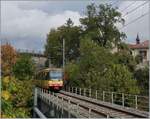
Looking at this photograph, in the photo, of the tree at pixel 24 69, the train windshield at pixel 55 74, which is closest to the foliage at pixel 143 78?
the train windshield at pixel 55 74

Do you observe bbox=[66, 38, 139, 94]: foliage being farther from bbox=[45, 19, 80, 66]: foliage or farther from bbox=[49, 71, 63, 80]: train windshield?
bbox=[45, 19, 80, 66]: foliage

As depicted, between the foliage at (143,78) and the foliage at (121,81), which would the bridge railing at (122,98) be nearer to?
the foliage at (121,81)

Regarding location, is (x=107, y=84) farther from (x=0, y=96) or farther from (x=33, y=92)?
(x=0, y=96)

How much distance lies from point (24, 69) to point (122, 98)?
24047mm

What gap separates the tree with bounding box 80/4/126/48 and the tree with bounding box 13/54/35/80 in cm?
1748

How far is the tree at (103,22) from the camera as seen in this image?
71062 millimetres

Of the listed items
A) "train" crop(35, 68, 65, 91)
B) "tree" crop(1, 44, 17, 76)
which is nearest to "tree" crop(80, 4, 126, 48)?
"tree" crop(1, 44, 17, 76)

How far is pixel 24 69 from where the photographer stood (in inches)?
2116

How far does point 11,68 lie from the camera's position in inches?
2114

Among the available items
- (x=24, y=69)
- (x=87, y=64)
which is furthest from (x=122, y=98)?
(x=24, y=69)

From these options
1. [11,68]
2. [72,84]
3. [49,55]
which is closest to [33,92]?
[11,68]

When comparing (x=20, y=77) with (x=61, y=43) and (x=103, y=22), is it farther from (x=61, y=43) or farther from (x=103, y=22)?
(x=61, y=43)

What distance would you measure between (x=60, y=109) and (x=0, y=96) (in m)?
10.8

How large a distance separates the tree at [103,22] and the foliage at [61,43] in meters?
6.99
